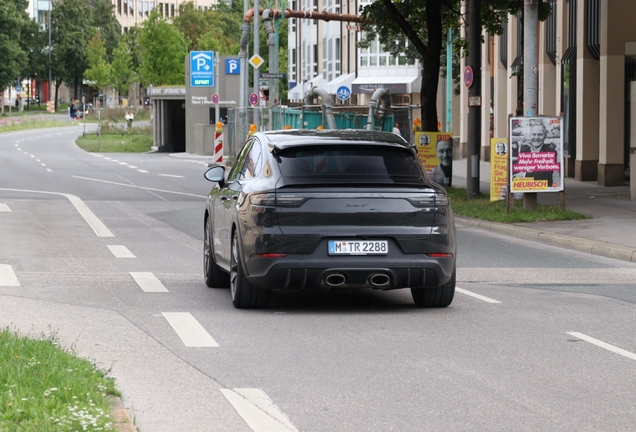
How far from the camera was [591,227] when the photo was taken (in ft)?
62.9

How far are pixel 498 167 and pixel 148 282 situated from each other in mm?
12036

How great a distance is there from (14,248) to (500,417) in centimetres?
1063

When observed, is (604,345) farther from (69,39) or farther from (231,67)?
(69,39)

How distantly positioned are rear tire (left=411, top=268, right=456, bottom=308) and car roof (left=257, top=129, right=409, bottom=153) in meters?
1.27

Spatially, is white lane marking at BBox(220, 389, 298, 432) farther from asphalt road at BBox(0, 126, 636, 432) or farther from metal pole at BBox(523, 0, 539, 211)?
metal pole at BBox(523, 0, 539, 211)

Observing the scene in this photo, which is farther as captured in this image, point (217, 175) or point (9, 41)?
point (9, 41)

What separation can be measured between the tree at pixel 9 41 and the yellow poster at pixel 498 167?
108m

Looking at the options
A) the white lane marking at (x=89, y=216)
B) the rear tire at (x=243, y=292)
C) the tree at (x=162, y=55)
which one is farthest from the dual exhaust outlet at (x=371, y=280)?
the tree at (x=162, y=55)

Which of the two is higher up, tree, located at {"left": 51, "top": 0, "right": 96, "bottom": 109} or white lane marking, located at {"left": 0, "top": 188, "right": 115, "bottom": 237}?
tree, located at {"left": 51, "top": 0, "right": 96, "bottom": 109}

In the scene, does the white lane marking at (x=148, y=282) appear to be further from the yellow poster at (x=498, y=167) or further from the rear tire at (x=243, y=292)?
the yellow poster at (x=498, y=167)

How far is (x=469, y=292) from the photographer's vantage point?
1212 cm

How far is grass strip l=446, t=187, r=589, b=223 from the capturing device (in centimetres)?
2038

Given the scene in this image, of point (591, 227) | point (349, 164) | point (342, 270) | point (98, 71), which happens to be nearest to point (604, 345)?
point (342, 270)

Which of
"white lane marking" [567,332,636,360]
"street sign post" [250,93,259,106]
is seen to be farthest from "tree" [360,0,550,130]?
"street sign post" [250,93,259,106]
